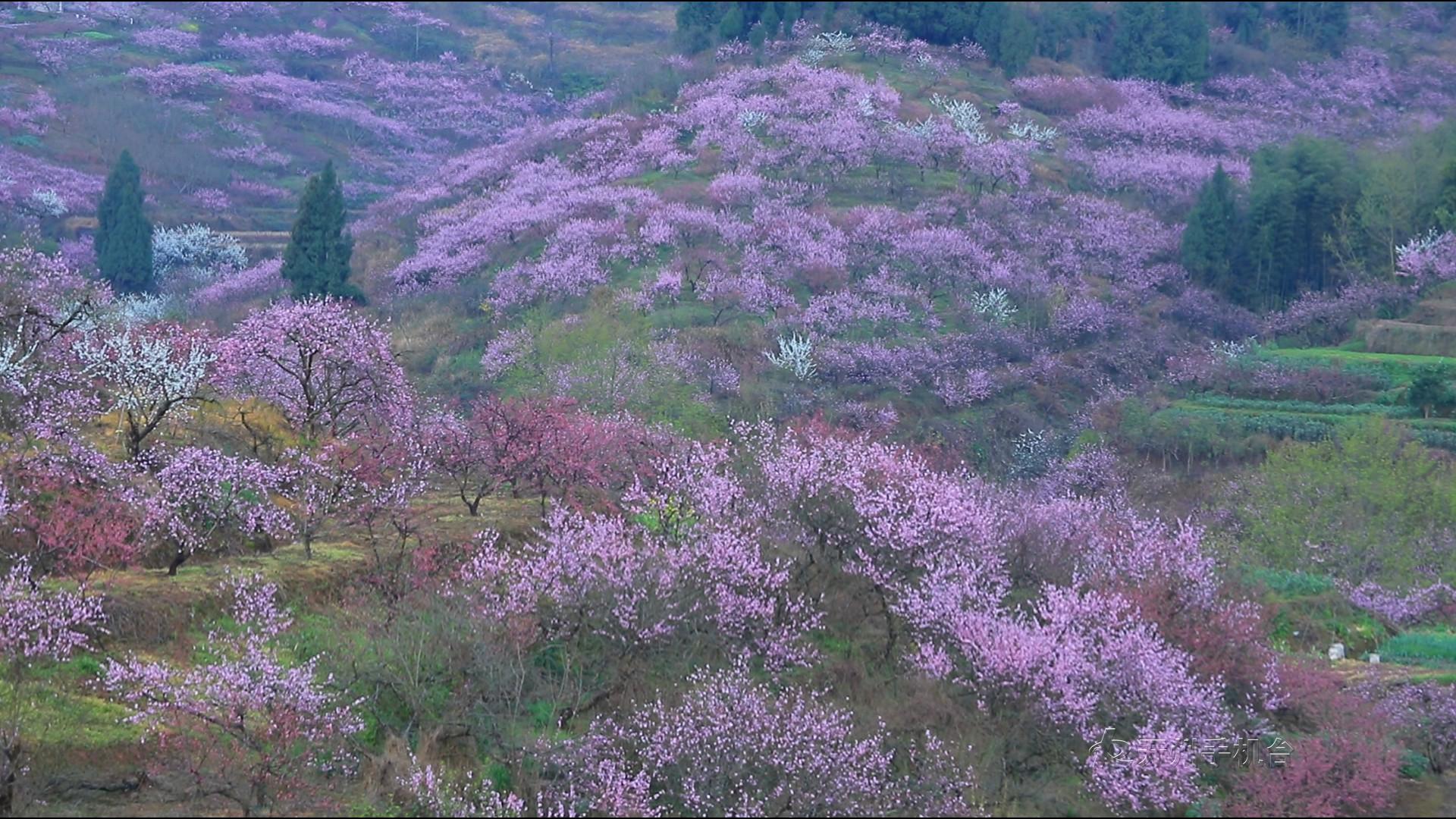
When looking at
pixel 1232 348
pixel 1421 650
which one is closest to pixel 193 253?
pixel 1232 348

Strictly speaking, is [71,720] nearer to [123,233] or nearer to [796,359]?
[796,359]

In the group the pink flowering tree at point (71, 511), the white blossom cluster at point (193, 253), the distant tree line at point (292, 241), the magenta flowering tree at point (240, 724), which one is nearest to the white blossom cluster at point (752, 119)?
the distant tree line at point (292, 241)

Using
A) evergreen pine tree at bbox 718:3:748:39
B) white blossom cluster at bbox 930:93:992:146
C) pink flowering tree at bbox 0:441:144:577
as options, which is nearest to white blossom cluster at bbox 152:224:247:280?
evergreen pine tree at bbox 718:3:748:39

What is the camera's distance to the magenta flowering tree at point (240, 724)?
39.2 feet

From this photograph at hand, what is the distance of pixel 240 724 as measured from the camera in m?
11.9

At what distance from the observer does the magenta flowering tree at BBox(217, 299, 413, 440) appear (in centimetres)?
1917

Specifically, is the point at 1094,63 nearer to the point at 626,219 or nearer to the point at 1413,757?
the point at 626,219

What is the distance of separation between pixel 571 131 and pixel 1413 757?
38011 millimetres

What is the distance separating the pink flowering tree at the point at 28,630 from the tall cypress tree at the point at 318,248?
23.9m

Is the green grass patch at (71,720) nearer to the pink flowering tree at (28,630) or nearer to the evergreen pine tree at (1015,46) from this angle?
the pink flowering tree at (28,630)

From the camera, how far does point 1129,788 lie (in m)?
13.3

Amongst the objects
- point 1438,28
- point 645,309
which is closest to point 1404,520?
point 645,309

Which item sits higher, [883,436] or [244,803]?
[244,803]

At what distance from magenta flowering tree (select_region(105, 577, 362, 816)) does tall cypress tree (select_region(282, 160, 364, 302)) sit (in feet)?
81.4
